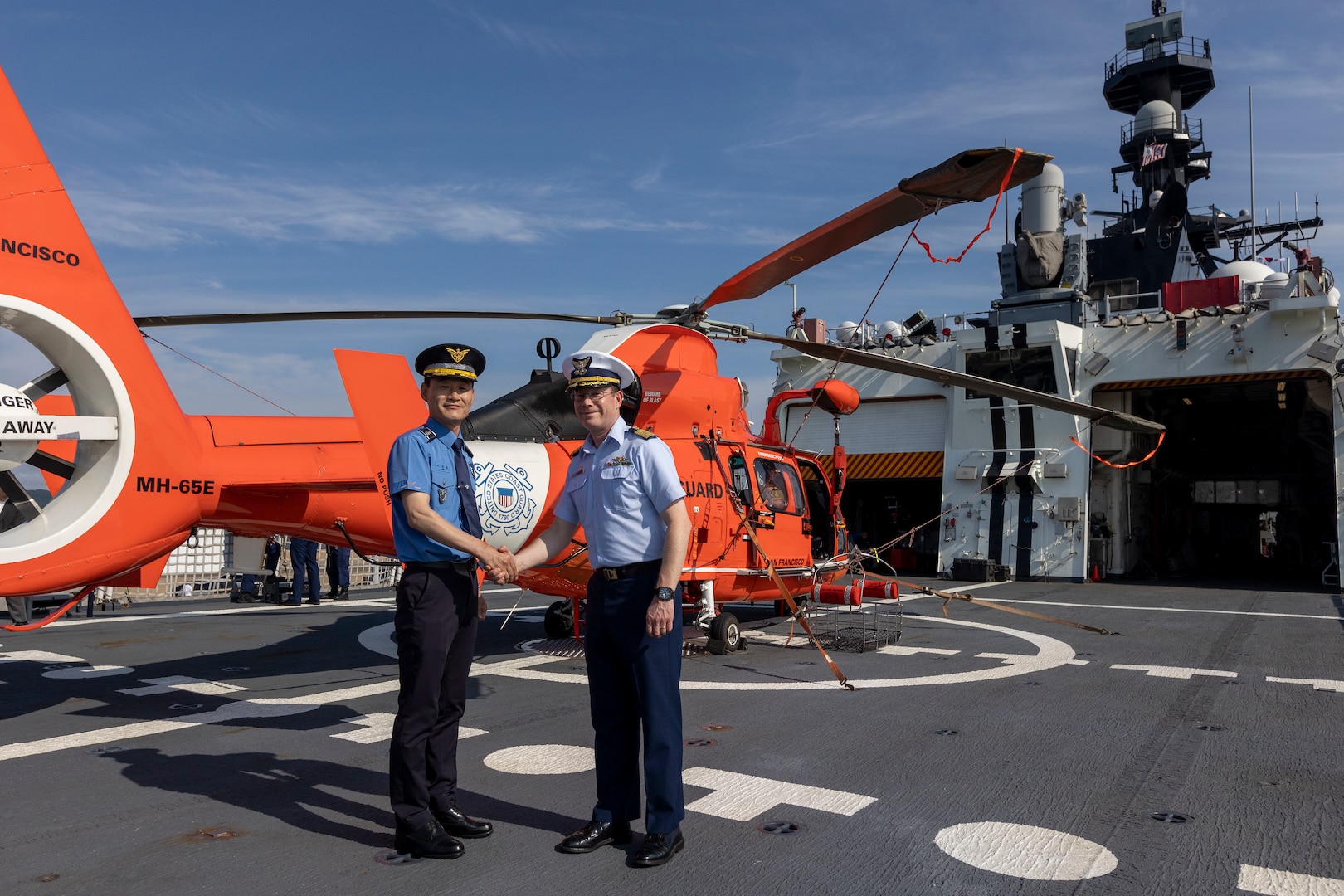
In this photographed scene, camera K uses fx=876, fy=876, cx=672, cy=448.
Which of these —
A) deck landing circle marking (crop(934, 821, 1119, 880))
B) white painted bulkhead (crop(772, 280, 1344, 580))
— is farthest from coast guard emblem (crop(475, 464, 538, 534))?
white painted bulkhead (crop(772, 280, 1344, 580))

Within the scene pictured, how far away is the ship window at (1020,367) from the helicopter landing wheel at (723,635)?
1295 centimetres

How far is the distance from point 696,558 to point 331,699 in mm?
3598

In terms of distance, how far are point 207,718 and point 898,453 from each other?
60.2 ft

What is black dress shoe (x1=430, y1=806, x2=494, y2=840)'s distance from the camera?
12.5 ft

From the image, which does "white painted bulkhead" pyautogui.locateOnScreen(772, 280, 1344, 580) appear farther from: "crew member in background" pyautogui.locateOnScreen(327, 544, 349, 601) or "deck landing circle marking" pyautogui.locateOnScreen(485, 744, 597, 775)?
"deck landing circle marking" pyautogui.locateOnScreen(485, 744, 597, 775)

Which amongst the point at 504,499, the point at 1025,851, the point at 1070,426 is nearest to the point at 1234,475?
the point at 1070,426

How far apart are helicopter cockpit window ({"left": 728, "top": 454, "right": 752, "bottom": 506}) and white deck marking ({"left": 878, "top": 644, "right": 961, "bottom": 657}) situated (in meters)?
2.11

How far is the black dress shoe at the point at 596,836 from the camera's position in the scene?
12.1ft

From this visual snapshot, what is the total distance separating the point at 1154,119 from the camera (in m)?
31.8

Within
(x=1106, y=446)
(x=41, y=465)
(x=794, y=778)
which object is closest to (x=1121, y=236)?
(x=1106, y=446)

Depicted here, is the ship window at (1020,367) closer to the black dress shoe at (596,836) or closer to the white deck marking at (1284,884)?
the white deck marking at (1284,884)

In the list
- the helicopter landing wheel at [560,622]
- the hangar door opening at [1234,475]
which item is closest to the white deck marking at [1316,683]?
the helicopter landing wheel at [560,622]

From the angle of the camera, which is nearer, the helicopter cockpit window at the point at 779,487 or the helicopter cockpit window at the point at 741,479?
the helicopter cockpit window at the point at 741,479

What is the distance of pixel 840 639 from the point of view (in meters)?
9.46
